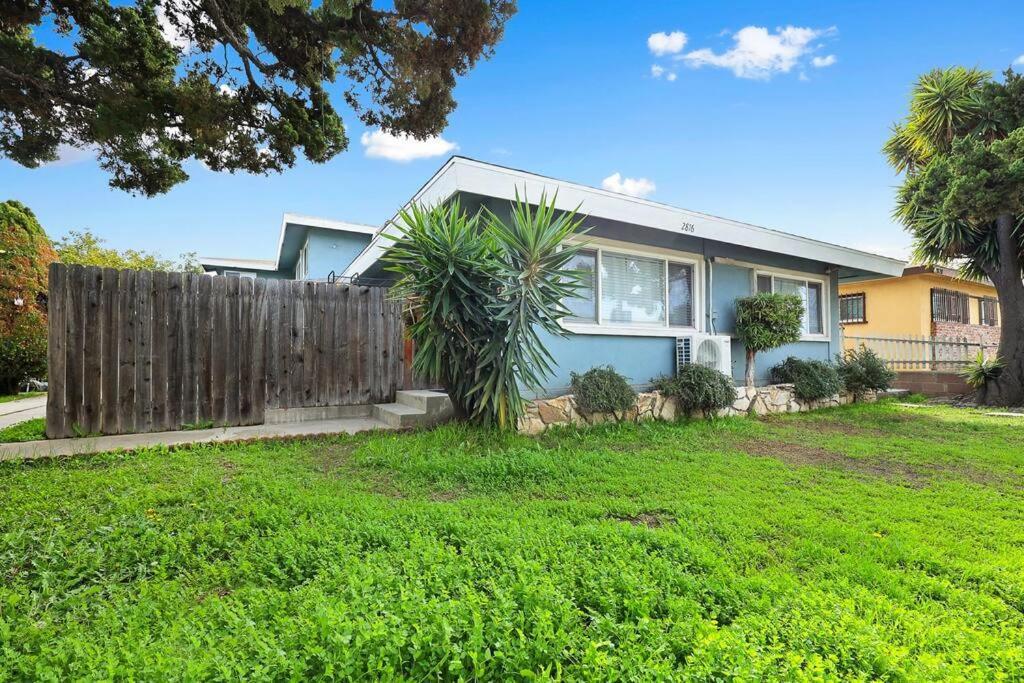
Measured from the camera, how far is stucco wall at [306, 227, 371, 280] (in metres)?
12.2

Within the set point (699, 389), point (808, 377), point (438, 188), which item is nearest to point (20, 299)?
point (438, 188)

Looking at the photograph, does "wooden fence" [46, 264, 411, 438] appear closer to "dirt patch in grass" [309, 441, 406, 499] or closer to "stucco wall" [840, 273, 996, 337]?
"dirt patch in grass" [309, 441, 406, 499]

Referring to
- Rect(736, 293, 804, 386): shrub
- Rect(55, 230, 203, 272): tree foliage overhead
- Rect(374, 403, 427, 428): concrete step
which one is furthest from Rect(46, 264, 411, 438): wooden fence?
Rect(55, 230, 203, 272): tree foliage overhead

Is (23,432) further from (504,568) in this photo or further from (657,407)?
(657,407)

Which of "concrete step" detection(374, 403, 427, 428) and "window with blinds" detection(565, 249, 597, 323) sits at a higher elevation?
"window with blinds" detection(565, 249, 597, 323)

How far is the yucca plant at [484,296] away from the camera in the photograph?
5.15 meters

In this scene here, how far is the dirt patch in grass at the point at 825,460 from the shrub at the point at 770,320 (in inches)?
97.5

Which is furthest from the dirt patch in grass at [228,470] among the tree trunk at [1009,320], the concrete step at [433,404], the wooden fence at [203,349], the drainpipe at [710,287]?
the tree trunk at [1009,320]

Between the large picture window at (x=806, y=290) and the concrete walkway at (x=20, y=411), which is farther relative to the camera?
the large picture window at (x=806, y=290)

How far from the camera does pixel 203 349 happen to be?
591cm

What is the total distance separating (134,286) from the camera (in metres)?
5.56

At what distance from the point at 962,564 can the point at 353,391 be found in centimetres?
660

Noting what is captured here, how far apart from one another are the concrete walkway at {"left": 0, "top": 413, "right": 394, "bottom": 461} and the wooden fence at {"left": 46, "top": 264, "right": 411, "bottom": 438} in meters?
0.28

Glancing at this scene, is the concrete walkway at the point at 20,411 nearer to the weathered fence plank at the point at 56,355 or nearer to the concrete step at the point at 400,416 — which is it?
the weathered fence plank at the point at 56,355
